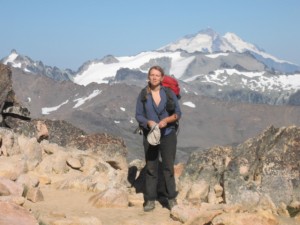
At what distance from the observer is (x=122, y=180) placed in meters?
18.1

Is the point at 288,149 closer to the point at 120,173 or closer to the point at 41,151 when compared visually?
the point at 120,173

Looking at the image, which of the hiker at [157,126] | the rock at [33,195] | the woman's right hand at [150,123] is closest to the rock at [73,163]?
the rock at [33,195]

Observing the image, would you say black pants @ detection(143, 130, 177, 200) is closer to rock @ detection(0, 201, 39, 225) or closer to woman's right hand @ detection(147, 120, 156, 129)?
Answer: woman's right hand @ detection(147, 120, 156, 129)

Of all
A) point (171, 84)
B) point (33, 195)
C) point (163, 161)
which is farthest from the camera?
point (171, 84)

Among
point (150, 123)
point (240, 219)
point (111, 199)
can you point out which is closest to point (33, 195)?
point (111, 199)

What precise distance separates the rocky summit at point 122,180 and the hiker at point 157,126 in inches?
33.5

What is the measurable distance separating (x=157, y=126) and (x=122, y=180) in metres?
5.48

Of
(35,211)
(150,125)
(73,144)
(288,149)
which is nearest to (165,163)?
(150,125)

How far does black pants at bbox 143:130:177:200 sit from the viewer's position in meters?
13.6

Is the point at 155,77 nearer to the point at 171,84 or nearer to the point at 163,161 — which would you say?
the point at 171,84

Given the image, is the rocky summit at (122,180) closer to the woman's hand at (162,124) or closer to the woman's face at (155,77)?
the woman's hand at (162,124)

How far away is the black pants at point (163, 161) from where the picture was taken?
13.6 metres

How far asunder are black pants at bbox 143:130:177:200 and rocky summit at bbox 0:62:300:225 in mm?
560

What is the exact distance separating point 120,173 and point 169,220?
6441 mm
